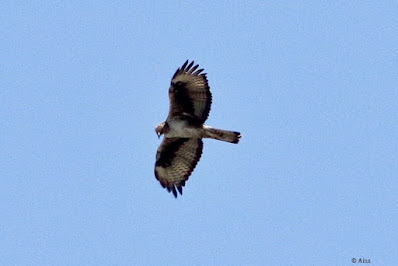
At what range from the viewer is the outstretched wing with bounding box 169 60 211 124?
1235 centimetres

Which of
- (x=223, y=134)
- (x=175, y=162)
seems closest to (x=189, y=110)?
(x=223, y=134)

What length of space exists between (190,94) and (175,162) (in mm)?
1520

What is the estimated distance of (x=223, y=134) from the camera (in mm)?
12180

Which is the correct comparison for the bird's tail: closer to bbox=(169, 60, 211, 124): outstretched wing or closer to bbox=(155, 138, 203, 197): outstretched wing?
bbox=(169, 60, 211, 124): outstretched wing

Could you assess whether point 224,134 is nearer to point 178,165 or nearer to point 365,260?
point 178,165

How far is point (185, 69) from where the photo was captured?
1235 centimetres

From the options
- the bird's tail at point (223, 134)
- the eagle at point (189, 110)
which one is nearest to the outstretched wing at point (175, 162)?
the eagle at point (189, 110)

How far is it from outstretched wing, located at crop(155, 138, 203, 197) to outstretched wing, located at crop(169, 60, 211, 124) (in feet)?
2.45

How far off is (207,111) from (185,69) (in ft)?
3.03

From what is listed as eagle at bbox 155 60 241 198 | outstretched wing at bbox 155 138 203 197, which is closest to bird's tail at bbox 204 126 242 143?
eagle at bbox 155 60 241 198

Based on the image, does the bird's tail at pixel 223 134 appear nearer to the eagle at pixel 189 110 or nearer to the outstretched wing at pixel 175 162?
the eagle at pixel 189 110

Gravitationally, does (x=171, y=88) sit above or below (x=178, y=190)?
above

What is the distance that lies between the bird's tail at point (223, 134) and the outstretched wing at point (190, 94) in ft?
0.88

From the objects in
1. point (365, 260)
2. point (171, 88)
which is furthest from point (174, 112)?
point (365, 260)
